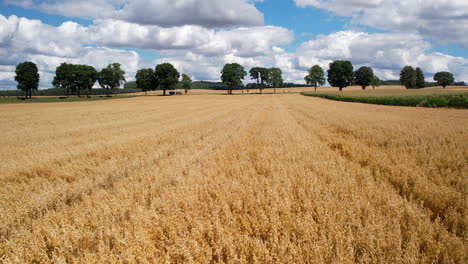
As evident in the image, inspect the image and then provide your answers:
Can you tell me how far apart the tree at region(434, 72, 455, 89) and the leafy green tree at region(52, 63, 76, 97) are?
175 meters

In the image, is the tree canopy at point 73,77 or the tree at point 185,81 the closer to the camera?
the tree canopy at point 73,77

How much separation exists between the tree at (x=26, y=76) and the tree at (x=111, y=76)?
22.4 metres

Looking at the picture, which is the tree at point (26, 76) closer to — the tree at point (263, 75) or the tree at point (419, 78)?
the tree at point (263, 75)

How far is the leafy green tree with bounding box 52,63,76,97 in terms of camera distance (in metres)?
93.6

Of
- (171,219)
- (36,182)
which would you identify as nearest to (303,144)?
(171,219)

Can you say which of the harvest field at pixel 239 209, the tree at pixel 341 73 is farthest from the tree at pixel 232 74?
the harvest field at pixel 239 209

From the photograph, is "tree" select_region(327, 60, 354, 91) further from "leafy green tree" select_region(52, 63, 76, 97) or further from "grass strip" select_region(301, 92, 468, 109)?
"leafy green tree" select_region(52, 63, 76, 97)

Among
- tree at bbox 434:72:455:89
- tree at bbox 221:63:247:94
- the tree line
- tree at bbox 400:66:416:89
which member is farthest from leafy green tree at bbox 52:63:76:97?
tree at bbox 434:72:455:89

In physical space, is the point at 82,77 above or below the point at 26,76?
above

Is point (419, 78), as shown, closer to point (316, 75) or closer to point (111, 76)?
point (316, 75)

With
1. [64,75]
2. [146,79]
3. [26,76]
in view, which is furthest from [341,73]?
[26,76]

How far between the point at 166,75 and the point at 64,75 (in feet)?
126

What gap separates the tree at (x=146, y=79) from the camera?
10256 cm

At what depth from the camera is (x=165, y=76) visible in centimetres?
10119
